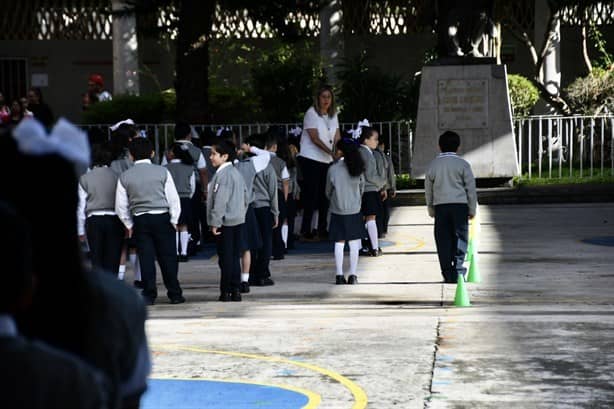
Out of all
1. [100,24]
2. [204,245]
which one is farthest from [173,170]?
[100,24]

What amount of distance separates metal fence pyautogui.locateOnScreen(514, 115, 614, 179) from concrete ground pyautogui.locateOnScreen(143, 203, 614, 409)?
254 inches

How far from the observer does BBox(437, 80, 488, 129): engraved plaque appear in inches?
845

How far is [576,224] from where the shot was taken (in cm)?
1858

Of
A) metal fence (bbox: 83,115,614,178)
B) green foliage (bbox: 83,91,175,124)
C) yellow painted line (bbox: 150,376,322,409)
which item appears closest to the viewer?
yellow painted line (bbox: 150,376,322,409)

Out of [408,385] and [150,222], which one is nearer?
[408,385]

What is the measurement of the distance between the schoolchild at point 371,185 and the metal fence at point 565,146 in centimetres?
681

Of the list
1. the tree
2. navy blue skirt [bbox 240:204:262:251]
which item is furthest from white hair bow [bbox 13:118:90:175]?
the tree

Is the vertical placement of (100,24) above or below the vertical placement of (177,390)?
above

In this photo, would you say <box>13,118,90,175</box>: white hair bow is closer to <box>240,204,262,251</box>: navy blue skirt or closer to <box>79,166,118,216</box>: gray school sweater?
<box>79,166,118,216</box>: gray school sweater

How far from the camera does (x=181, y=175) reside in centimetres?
1584

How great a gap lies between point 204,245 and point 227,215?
5.52 meters

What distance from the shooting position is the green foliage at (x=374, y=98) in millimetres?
24375

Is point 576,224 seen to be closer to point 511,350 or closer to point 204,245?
point 204,245

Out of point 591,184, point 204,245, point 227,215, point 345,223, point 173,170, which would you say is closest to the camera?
point 227,215
